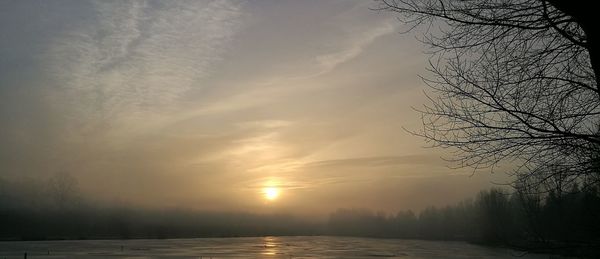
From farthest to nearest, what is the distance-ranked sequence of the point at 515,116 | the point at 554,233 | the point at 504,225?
the point at 504,225, the point at 554,233, the point at 515,116

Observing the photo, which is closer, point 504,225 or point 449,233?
point 504,225

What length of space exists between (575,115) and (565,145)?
33 centimetres

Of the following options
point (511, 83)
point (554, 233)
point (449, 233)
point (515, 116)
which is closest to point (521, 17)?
point (511, 83)

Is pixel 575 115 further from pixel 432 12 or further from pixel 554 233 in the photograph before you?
pixel 554 233

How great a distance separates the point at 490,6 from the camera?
415 cm

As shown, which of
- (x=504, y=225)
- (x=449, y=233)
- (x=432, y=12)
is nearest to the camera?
(x=432, y=12)

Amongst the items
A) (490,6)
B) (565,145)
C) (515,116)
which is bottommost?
(565,145)

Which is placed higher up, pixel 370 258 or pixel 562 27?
pixel 562 27

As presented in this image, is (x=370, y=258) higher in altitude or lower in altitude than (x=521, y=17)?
lower

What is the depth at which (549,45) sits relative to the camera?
4242mm

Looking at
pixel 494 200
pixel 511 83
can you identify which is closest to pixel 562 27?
pixel 511 83

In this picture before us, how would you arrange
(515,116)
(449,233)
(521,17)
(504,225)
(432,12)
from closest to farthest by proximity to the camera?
(515,116) < (521,17) < (432,12) < (504,225) < (449,233)

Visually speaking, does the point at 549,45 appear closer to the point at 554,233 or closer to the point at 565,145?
the point at 565,145

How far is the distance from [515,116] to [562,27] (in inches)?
37.7
